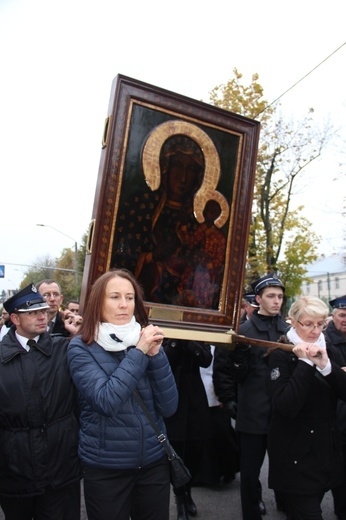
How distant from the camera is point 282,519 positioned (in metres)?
4.46

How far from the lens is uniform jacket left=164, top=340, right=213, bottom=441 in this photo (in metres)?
4.40

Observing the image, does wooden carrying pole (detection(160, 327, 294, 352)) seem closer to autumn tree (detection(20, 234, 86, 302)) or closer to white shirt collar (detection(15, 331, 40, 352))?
white shirt collar (detection(15, 331, 40, 352))

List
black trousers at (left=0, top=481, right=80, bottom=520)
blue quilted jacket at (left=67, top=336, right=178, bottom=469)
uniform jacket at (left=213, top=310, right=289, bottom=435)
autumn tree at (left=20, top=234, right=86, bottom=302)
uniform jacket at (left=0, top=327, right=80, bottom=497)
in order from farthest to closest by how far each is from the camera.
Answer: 1. autumn tree at (left=20, top=234, right=86, bottom=302)
2. uniform jacket at (left=213, top=310, right=289, bottom=435)
3. black trousers at (left=0, top=481, right=80, bottom=520)
4. uniform jacket at (left=0, top=327, right=80, bottom=497)
5. blue quilted jacket at (left=67, top=336, right=178, bottom=469)

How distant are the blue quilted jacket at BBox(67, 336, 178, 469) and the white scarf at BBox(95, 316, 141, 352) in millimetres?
62

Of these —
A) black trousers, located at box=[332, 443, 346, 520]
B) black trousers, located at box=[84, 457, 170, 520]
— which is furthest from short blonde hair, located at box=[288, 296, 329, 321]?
black trousers, located at box=[332, 443, 346, 520]

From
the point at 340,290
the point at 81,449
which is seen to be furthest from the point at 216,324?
the point at 340,290

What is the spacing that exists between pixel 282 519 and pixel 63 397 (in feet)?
8.85

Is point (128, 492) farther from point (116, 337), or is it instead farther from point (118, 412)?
point (116, 337)

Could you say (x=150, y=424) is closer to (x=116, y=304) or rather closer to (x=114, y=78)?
(x=116, y=304)

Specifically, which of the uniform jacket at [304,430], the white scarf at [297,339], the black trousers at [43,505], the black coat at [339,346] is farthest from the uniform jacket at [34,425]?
the black coat at [339,346]

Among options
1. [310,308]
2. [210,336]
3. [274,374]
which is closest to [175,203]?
[210,336]

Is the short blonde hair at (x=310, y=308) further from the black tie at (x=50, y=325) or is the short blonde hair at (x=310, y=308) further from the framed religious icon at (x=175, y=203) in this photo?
the black tie at (x=50, y=325)

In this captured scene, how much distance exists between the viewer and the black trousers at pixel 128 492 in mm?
2447

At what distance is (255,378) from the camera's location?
4.29 m
